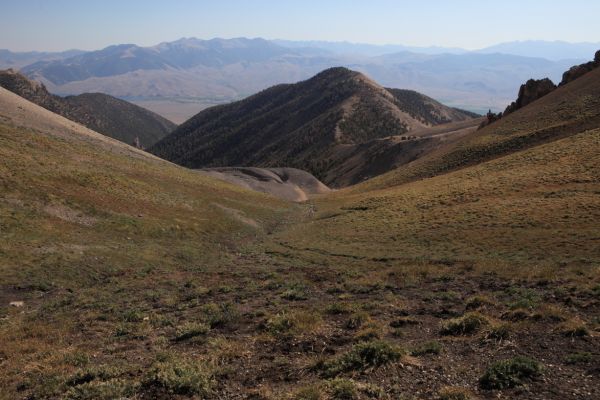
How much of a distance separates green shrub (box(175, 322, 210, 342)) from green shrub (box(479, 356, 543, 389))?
9.41 meters

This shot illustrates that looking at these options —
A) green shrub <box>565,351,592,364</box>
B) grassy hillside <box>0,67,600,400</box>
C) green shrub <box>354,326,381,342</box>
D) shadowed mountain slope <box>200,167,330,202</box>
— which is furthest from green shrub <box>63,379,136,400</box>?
shadowed mountain slope <box>200,167,330,202</box>

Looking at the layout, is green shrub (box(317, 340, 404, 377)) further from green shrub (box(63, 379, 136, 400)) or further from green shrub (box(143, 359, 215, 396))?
green shrub (box(63, 379, 136, 400))

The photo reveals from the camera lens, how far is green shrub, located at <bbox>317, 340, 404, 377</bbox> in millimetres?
12250

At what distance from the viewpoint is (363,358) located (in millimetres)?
12602

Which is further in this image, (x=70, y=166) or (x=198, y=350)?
(x=70, y=166)

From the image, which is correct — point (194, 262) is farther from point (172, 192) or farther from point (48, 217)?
point (172, 192)

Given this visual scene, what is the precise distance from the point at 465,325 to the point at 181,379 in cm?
959

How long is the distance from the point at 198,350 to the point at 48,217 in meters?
23.6

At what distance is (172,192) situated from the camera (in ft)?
165

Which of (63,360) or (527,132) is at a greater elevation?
(527,132)

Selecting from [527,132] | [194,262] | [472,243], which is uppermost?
[527,132]

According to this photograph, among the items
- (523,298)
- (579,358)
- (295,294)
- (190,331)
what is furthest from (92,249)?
(579,358)

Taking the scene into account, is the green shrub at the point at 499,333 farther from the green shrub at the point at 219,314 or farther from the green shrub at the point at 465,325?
the green shrub at the point at 219,314

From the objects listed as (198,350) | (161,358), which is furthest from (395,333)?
(161,358)
